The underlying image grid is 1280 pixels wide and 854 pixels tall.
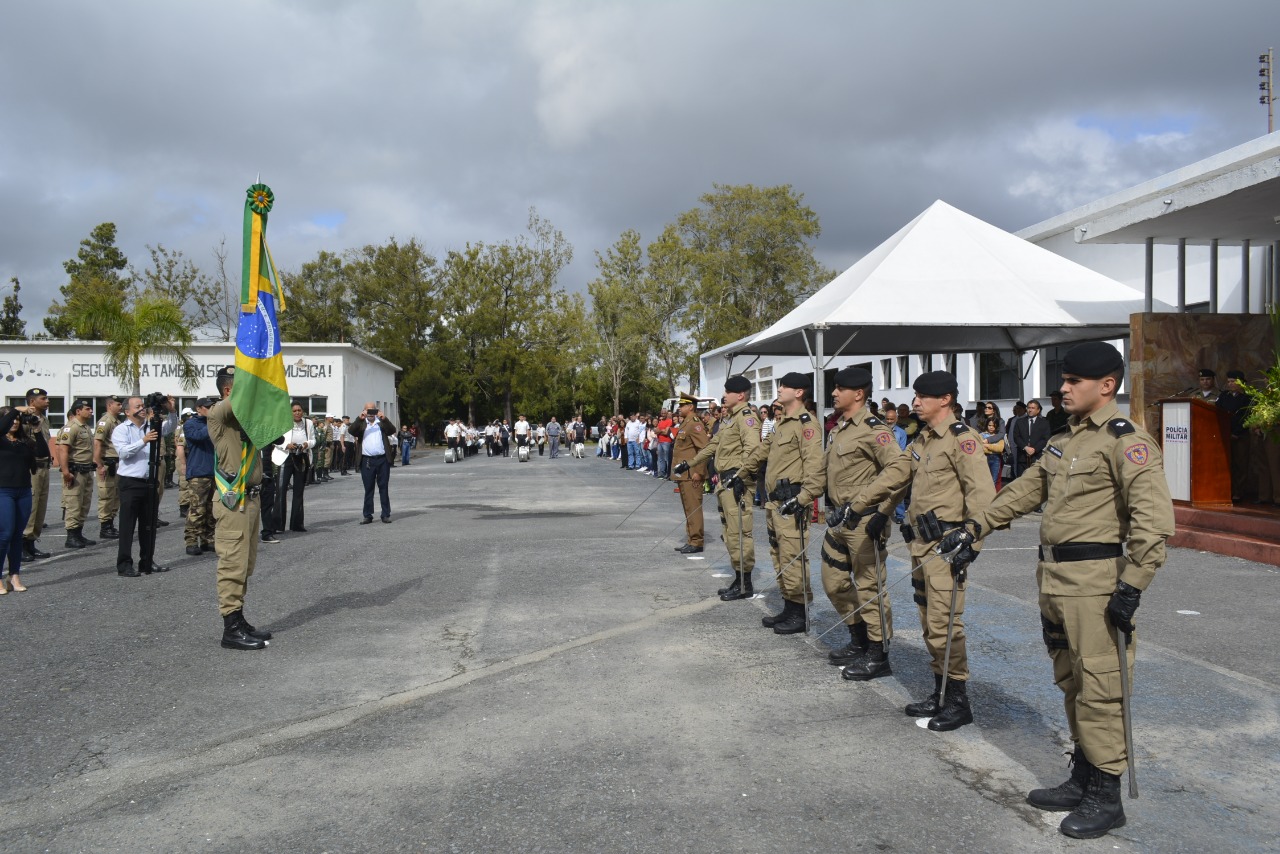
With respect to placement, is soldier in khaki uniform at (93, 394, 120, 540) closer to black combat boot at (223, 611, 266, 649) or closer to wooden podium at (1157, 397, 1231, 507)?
black combat boot at (223, 611, 266, 649)

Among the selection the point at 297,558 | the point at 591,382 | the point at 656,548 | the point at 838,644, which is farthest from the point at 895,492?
the point at 591,382

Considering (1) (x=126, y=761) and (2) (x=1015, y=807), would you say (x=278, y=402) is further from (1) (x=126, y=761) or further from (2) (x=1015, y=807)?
(2) (x=1015, y=807)

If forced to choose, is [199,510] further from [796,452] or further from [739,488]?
[796,452]

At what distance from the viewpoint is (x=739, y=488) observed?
8711mm

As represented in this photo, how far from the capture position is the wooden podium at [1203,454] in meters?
12.1

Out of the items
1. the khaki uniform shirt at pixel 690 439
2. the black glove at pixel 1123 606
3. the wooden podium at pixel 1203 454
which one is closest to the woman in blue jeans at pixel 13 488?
the khaki uniform shirt at pixel 690 439

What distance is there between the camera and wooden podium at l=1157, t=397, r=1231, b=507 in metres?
12.1

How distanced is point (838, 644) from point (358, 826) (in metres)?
4.00

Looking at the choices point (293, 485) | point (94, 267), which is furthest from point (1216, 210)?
point (94, 267)

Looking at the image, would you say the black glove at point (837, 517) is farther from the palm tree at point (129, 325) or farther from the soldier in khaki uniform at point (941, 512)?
the palm tree at point (129, 325)

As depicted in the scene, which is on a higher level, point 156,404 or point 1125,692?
point 156,404

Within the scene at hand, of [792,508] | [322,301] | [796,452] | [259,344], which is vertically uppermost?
[322,301]

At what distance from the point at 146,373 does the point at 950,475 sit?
43.1m

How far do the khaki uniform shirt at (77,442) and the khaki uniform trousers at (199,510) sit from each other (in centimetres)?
197
